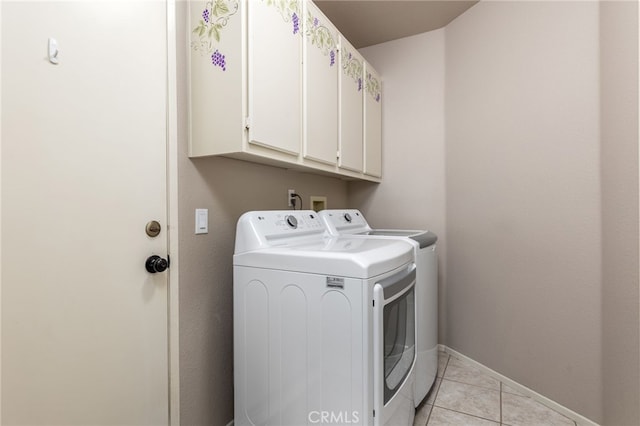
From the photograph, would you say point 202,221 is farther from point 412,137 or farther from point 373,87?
point 412,137

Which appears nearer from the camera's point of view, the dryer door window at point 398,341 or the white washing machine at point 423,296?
the dryer door window at point 398,341

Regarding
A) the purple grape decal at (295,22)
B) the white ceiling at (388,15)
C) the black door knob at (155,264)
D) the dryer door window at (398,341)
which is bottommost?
the dryer door window at (398,341)

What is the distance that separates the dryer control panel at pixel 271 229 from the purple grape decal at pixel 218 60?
635mm

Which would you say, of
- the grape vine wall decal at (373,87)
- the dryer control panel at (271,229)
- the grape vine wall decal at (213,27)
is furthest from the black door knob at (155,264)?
the grape vine wall decal at (373,87)

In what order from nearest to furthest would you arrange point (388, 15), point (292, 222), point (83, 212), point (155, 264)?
Result: point (83, 212), point (155, 264), point (292, 222), point (388, 15)

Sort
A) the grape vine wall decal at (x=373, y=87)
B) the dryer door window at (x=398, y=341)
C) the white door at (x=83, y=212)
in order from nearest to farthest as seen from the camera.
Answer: the white door at (x=83, y=212)
the dryer door window at (x=398, y=341)
the grape vine wall decal at (x=373, y=87)

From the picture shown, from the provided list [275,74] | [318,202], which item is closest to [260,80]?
[275,74]

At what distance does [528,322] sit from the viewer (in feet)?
6.44

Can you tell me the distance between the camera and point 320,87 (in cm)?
177

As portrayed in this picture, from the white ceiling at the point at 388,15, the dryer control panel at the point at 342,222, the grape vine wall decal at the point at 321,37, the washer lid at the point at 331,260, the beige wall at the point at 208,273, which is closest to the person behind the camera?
the washer lid at the point at 331,260

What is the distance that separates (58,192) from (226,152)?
571 mm

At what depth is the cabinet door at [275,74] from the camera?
1291 mm

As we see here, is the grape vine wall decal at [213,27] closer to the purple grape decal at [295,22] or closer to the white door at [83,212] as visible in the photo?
the white door at [83,212]

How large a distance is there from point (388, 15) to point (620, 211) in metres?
1.90
